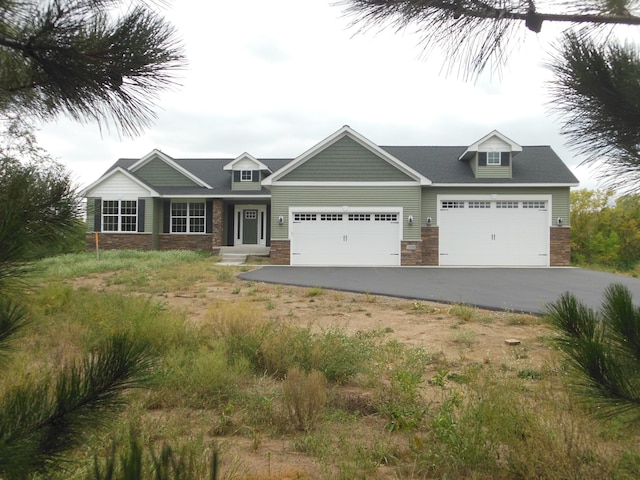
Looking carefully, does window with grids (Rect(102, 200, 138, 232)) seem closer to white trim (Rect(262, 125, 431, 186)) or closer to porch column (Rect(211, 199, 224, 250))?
porch column (Rect(211, 199, 224, 250))

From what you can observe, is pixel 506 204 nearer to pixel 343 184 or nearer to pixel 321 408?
pixel 343 184

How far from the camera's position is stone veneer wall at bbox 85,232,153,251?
24.2m

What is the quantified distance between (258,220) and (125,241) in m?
6.92

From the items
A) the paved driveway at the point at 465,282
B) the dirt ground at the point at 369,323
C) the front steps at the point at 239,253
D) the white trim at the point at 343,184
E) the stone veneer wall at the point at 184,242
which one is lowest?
the dirt ground at the point at 369,323

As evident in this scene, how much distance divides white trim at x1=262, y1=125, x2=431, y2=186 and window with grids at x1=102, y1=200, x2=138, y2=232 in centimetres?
825

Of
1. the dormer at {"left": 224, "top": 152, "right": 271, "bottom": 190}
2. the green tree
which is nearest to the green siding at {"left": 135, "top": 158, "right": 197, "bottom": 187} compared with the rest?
the dormer at {"left": 224, "top": 152, "right": 271, "bottom": 190}

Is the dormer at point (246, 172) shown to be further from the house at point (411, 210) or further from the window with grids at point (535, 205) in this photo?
the window with grids at point (535, 205)

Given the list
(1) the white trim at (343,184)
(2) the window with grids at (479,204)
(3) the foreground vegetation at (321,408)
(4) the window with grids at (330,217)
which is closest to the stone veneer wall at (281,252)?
(4) the window with grids at (330,217)

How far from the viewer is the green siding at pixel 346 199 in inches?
810

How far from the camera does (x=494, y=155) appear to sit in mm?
21906

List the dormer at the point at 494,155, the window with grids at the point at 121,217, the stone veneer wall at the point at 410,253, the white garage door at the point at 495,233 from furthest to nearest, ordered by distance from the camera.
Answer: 1. the window with grids at the point at 121,217
2. the dormer at the point at 494,155
3. the white garage door at the point at 495,233
4. the stone veneer wall at the point at 410,253

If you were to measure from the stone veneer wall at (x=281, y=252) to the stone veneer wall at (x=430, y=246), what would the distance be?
5.97m

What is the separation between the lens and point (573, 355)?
6.45ft

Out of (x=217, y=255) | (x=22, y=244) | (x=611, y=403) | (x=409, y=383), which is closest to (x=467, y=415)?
(x=409, y=383)
